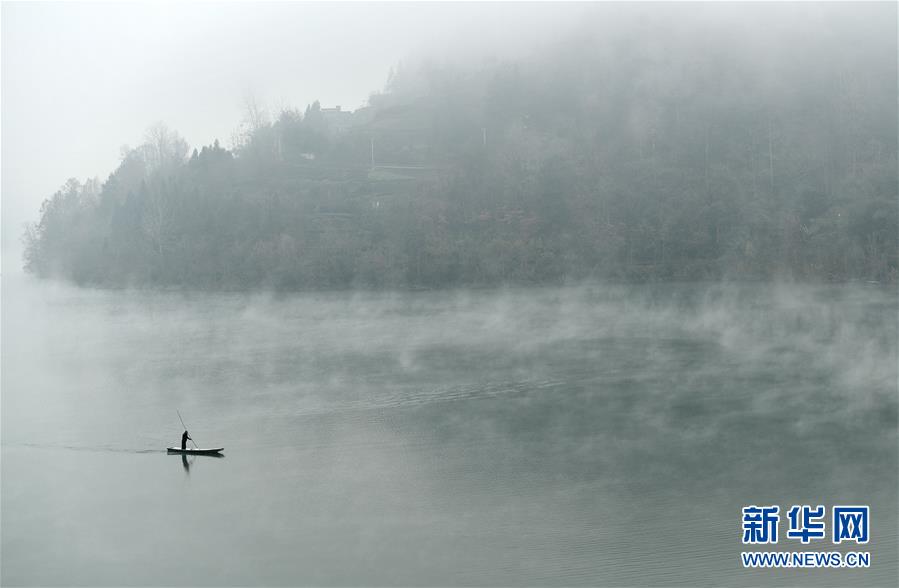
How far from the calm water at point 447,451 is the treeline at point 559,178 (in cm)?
2212

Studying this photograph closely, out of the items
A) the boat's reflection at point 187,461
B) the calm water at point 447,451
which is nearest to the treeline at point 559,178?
the calm water at point 447,451

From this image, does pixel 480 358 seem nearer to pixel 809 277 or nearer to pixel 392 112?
pixel 809 277

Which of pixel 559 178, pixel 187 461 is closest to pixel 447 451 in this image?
pixel 187 461

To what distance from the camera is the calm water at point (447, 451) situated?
1323cm

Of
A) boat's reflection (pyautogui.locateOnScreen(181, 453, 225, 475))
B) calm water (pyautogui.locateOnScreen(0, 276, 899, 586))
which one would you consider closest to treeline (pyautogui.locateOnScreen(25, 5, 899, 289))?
calm water (pyautogui.locateOnScreen(0, 276, 899, 586))

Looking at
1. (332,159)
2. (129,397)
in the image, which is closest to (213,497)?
(129,397)

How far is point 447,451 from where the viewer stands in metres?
18.2

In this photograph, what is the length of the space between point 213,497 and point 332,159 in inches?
2117

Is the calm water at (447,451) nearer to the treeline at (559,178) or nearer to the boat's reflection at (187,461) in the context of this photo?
the boat's reflection at (187,461)

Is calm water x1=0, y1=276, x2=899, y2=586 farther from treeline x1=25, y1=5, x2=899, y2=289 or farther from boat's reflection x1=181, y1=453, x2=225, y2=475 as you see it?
treeline x1=25, y1=5, x2=899, y2=289

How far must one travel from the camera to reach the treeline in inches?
2267

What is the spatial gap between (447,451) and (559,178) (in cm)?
4784

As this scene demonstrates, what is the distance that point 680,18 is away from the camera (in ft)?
283

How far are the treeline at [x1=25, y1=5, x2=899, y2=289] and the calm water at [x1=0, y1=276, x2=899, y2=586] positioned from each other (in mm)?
22122
